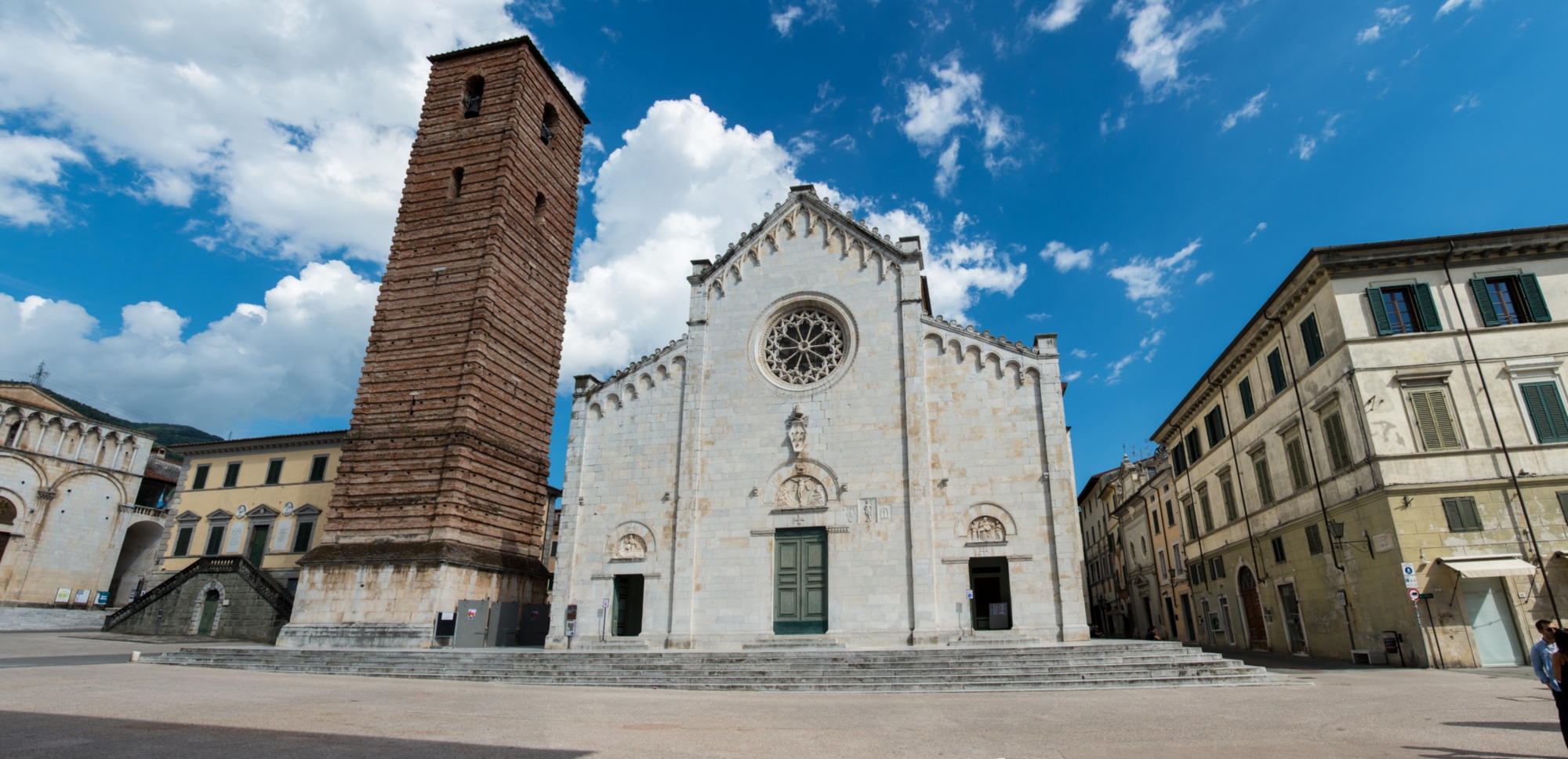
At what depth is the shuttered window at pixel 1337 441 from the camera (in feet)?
65.9

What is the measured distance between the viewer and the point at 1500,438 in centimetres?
1847

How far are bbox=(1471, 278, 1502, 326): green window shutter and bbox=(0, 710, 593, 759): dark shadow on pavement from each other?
23.6m

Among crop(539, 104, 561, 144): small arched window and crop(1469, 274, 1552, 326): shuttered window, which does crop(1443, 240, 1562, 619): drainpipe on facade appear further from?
crop(539, 104, 561, 144): small arched window

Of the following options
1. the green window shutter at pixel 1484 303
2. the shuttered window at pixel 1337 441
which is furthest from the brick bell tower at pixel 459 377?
the green window shutter at pixel 1484 303

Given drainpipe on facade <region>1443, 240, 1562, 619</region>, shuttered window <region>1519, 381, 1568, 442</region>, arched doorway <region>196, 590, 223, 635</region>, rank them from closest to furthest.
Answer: drainpipe on facade <region>1443, 240, 1562, 619</region>
shuttered window <region>1519, 381, 1568, 442</region>
arched doorway <region>196, 590, 223, 635</region>

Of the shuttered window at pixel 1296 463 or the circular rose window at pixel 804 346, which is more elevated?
the circular rose window at pixel 804 346

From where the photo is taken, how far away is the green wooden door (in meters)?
21.2

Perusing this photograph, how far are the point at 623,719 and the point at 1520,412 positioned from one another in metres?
22.0

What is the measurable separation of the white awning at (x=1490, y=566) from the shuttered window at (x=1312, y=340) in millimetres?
5767

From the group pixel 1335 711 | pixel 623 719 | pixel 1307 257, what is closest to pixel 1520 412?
pixel 1307 257

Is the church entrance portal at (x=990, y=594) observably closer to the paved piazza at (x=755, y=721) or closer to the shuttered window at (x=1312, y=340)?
the paved piazza at (x=755, y=721)

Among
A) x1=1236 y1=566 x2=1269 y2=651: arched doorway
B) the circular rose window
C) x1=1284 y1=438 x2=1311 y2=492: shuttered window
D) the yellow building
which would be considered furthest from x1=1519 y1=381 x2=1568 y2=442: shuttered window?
the yellow building

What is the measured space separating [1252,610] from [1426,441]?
11442 millimetres

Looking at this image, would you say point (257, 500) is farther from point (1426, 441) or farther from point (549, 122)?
point (1426, 441)
